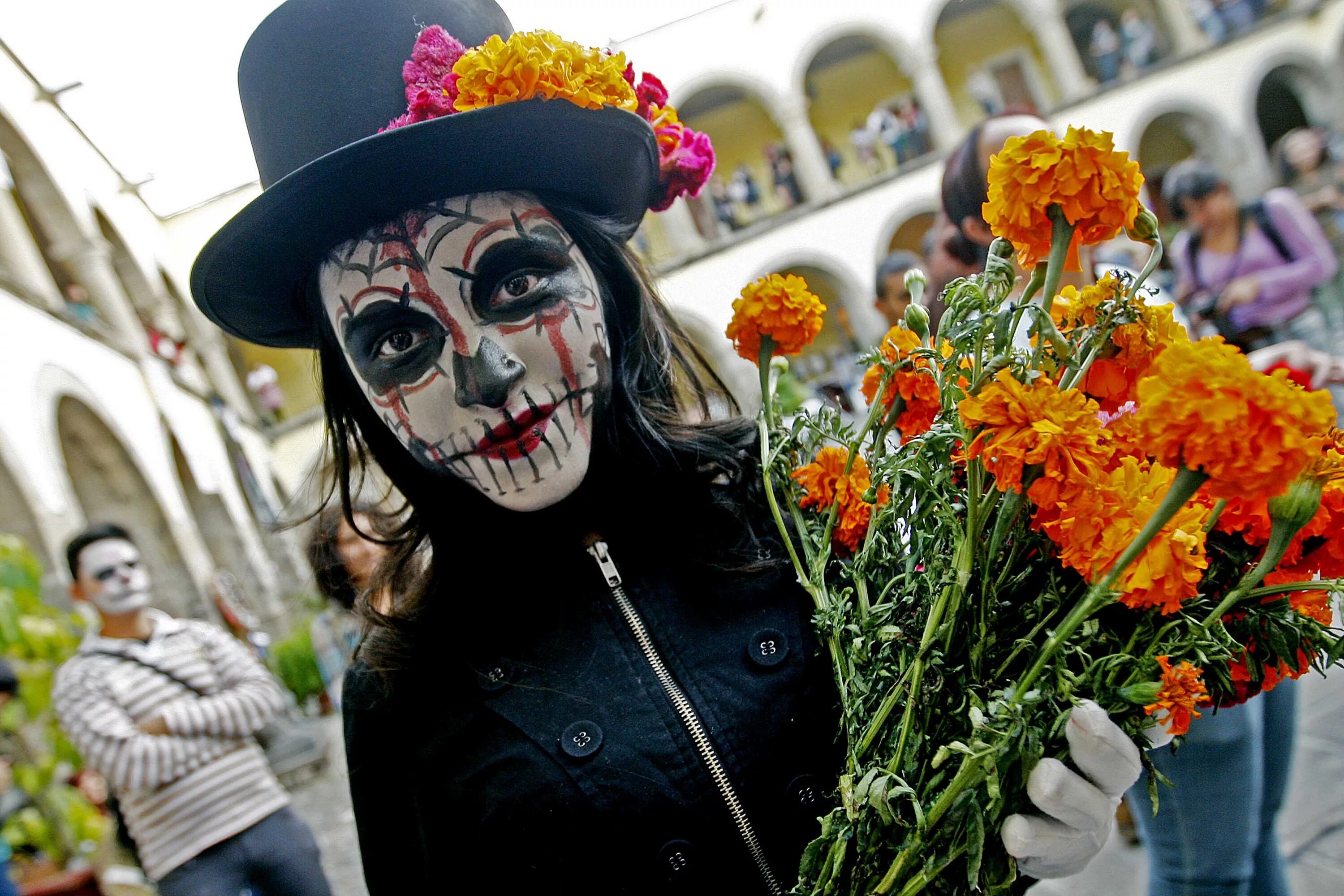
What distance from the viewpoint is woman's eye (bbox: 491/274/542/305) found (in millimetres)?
1059

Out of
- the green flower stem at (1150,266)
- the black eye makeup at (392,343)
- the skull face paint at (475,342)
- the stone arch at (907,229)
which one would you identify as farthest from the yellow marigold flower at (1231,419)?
the stone arch at (907,229)

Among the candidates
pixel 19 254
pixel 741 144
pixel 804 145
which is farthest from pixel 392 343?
pixel 741 144

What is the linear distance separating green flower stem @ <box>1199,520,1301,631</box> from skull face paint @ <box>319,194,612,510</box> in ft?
2.19

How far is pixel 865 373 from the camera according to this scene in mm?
925

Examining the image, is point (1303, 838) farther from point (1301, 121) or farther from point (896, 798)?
point (1301, 121)

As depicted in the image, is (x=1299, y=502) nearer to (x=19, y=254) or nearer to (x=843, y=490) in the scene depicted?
(x=843, y=490)

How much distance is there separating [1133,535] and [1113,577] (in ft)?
0.11

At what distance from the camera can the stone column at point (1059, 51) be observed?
1392cm

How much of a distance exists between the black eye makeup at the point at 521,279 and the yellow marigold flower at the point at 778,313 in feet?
0.73

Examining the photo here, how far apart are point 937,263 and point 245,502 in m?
12.5

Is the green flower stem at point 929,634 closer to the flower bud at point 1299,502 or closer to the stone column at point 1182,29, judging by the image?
the flower bud at point 1299,502

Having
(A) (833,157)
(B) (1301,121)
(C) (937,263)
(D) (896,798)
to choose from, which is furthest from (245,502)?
(B) (1301,121)

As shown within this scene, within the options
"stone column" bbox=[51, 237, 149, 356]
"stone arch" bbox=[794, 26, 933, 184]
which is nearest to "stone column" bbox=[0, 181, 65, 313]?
"stone column" bbox=[51, 237, 149, 356]

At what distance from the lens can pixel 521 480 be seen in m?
1.05
